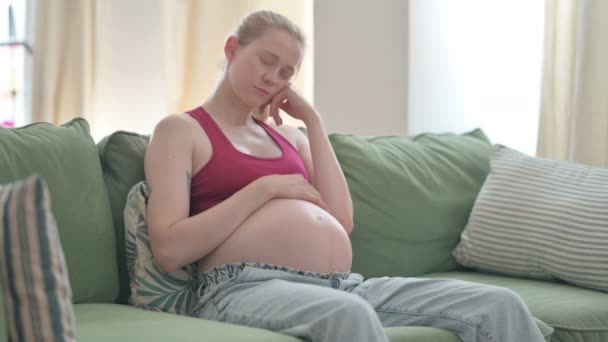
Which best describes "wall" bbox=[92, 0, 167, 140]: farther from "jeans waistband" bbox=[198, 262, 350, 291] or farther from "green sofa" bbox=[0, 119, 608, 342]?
"jeans waistband" bbox=[198, 262, 350, 291]

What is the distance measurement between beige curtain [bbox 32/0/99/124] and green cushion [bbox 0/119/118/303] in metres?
0.85

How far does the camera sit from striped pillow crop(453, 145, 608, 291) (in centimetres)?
223

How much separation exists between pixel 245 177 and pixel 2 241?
106 cm

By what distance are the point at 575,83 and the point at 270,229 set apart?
176cm

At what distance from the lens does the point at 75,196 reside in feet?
6.00

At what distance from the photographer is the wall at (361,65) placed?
341 cm

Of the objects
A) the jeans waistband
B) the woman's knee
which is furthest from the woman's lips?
the woman's knee

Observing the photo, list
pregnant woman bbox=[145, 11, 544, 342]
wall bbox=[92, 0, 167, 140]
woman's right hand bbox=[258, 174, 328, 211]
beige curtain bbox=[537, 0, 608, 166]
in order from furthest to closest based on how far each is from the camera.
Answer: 1. beige curtain bbox=[537, 0, 608, 166]
2. wall bbox=[92, 0, 167, 140]
3. woman's right hand bbox=[258, 174, 328, 211]
4. pregnant woman bbox=[145, 11, 544, 342]

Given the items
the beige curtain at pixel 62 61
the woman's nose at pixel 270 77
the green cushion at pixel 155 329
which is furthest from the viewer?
the beige curtain at pixel 62 61

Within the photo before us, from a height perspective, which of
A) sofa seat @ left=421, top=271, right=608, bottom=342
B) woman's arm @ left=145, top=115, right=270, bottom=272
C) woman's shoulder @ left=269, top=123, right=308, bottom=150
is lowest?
sofa seat @ left=421, top=271, right=608, bottom=342

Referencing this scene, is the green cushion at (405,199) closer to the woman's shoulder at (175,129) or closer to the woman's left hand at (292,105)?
the woman's left hand at (292,105)

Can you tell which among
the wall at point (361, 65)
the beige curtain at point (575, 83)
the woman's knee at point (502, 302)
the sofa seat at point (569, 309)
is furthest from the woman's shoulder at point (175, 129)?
the beige curtain at point (575, 83)

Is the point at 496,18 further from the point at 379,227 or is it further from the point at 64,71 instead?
the point at 64,71

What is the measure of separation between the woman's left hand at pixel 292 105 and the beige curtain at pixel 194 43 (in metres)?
0.75
